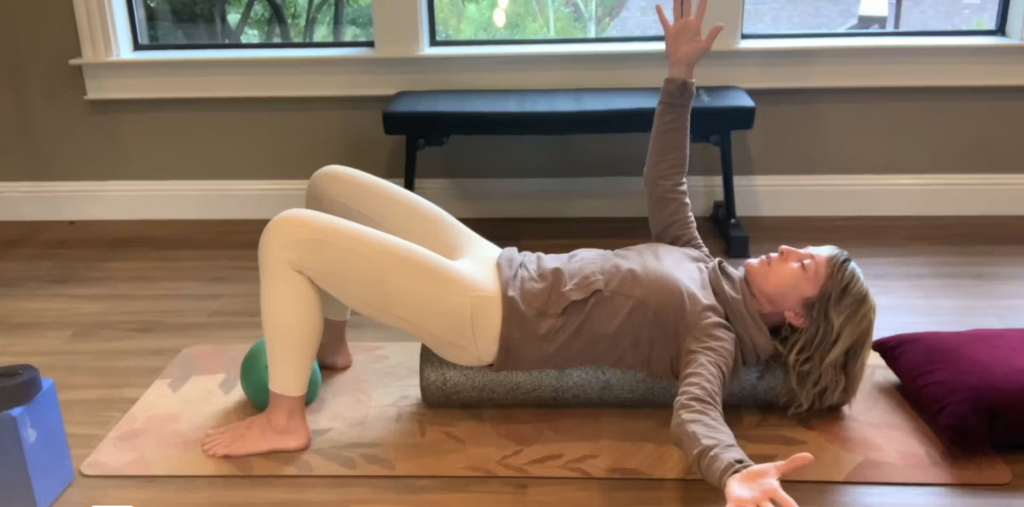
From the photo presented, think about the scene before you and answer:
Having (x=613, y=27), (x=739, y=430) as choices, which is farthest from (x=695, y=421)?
(x=613, y=27)

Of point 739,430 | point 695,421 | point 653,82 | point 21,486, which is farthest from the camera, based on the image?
point 653,82

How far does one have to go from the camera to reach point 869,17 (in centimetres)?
306

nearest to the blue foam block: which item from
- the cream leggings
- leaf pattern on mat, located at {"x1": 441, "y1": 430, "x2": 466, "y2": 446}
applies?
the cream leggings

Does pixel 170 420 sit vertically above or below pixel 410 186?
below

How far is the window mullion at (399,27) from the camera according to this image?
296cm

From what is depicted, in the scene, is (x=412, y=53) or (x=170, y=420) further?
(x=412, y=53)

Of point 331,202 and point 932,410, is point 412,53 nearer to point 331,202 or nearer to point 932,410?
point 331,202

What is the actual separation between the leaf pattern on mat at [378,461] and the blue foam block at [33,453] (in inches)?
23.0

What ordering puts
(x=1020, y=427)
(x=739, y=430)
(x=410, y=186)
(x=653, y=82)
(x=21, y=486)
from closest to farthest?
(x=21, y=486)
(x=1020, y=427)
(x=739, y=430)
(x=410, y=186)
(x=653, y=82)

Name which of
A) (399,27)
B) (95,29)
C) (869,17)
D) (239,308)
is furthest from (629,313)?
(95,29)

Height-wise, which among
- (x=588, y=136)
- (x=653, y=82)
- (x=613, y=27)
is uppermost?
(x=613, y=27)

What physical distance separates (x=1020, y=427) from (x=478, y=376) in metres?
1.11

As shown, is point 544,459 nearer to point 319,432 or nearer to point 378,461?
point 378,461

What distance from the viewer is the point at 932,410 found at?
177 cm
